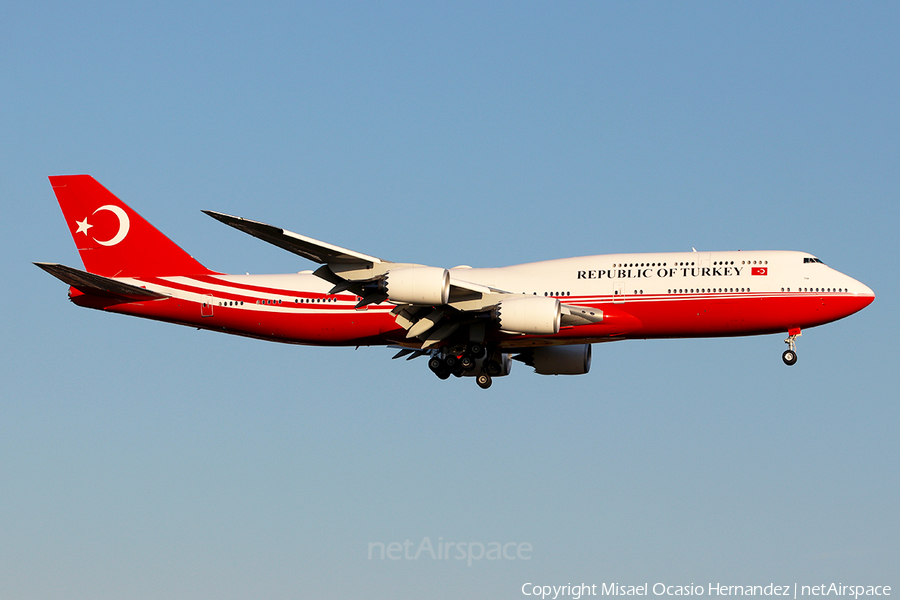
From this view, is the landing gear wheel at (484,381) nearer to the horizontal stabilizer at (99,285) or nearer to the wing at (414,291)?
the wing at (414,291)

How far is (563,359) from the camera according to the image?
42781 mm

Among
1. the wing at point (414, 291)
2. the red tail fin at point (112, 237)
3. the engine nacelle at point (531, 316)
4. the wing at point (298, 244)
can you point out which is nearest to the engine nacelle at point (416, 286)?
the wing at point (414, 291)

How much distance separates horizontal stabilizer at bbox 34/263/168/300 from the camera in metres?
39.1

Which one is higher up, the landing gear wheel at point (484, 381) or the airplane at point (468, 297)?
the airplane at point (468, 297)

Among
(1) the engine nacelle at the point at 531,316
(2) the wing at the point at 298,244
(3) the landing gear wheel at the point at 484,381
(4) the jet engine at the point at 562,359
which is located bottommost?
(3) the landing gear wheel at the point at 484,381

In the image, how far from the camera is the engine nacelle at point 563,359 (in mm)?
42594

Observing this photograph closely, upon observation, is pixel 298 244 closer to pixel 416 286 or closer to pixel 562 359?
pixel 416 286

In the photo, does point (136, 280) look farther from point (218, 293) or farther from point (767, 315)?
point (767, 315)

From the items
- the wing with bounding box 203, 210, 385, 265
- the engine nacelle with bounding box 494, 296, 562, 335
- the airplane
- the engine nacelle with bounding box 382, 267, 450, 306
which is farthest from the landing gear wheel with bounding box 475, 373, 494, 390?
the wing with bounding box 203, 210, 385, 265

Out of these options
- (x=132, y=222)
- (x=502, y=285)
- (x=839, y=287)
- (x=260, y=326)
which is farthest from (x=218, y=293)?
(x=839, y=287)

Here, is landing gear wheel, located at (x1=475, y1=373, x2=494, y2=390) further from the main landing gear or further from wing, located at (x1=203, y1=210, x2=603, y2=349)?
the main landing gear

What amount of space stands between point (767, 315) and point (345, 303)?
15921mm

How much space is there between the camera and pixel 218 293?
41.5 meters

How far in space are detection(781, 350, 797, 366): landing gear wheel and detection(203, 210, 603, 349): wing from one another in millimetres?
7054
